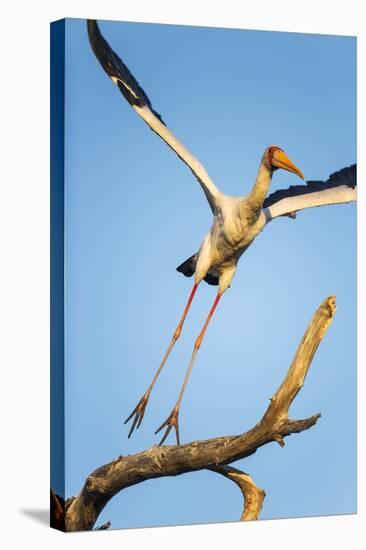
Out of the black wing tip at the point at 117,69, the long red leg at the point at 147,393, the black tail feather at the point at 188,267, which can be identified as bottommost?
the long red leg at the point at 147,393

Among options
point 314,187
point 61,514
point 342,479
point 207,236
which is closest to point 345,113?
point 314,187

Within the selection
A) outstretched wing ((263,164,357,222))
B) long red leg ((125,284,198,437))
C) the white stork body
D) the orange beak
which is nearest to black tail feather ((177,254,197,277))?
the white stork body

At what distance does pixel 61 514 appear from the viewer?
9469 millimetres

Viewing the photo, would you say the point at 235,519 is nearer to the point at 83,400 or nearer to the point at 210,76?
the point at 83,400

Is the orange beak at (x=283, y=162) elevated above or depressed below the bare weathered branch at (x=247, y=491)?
above

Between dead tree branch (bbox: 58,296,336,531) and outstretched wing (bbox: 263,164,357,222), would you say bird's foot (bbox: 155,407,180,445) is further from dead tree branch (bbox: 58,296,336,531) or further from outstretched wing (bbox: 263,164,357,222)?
outstretched wing (bbox: 263,164,357,222)

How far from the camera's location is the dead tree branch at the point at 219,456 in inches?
374

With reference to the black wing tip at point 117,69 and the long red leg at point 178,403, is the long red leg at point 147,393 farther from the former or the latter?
the black wing tip at point 117,69

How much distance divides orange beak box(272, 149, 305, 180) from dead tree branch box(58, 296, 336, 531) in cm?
82

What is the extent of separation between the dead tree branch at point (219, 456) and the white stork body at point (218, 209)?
160 mm

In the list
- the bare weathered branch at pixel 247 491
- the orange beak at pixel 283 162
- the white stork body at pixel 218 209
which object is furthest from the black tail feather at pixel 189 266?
the bare weathered branch at pixel 247 491

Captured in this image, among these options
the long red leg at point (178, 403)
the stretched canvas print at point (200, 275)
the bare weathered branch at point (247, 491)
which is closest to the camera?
the stretched canvas print at point (200, 275)

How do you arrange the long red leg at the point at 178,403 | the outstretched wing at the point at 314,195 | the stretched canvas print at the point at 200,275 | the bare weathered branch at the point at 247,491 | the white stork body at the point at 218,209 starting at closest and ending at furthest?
the stretched canvas print at the point at 200,275, the white stork body at the point at 218,209, the long red leg at the point at 178,403, the bare weathered branch at the point at 247,491, the outstretched wing at the point at 314,195

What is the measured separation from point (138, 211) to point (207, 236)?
1.51 feet
